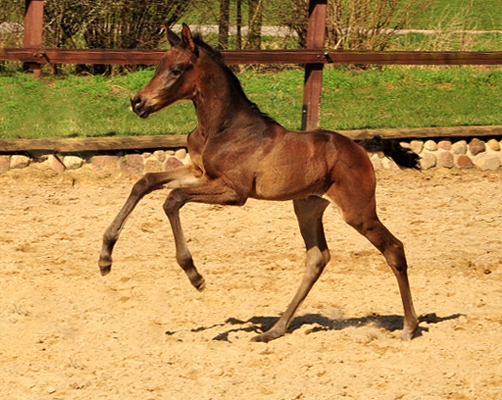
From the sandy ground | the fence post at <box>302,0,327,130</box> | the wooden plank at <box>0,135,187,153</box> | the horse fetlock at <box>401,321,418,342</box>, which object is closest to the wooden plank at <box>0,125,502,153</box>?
the wooden plank at <box>0,135,187,153</box>

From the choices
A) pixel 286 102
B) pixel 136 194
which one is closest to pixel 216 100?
pixel 136 194

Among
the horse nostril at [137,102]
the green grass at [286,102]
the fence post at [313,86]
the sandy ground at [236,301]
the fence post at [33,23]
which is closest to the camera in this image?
the sandy ground at [236,301]

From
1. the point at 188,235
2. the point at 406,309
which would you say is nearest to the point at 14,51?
the point at 188,235

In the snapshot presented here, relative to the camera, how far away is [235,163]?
5.17 m

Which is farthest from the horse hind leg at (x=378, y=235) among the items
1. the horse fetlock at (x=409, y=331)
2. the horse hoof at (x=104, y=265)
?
the horse hoof at (x=104, y=265)

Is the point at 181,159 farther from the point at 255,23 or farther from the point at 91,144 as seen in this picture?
the point at 255,23

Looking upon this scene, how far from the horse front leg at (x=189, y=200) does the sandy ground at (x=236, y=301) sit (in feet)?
1.65

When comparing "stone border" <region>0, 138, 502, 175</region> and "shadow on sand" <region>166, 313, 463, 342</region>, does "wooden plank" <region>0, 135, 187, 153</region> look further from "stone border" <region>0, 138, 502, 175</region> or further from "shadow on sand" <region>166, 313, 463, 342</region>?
"shadow on sand" <region>166, 313, 463, 342</region>

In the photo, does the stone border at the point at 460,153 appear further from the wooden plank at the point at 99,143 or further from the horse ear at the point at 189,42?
the horse ear at the point at 189,42

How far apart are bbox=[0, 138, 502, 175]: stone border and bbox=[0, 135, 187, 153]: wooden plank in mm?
90

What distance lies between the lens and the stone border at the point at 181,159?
8438mm

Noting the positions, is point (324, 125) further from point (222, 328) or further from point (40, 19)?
point (222, 328)

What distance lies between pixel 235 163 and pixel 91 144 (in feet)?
11.6

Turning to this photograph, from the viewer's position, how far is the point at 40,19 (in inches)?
344
